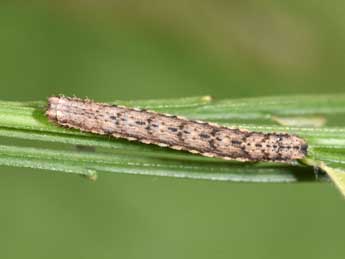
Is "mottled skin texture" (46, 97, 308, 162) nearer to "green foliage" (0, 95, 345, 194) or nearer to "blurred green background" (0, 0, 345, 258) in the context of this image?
"green foliage" (0, 95, 345, 194)
